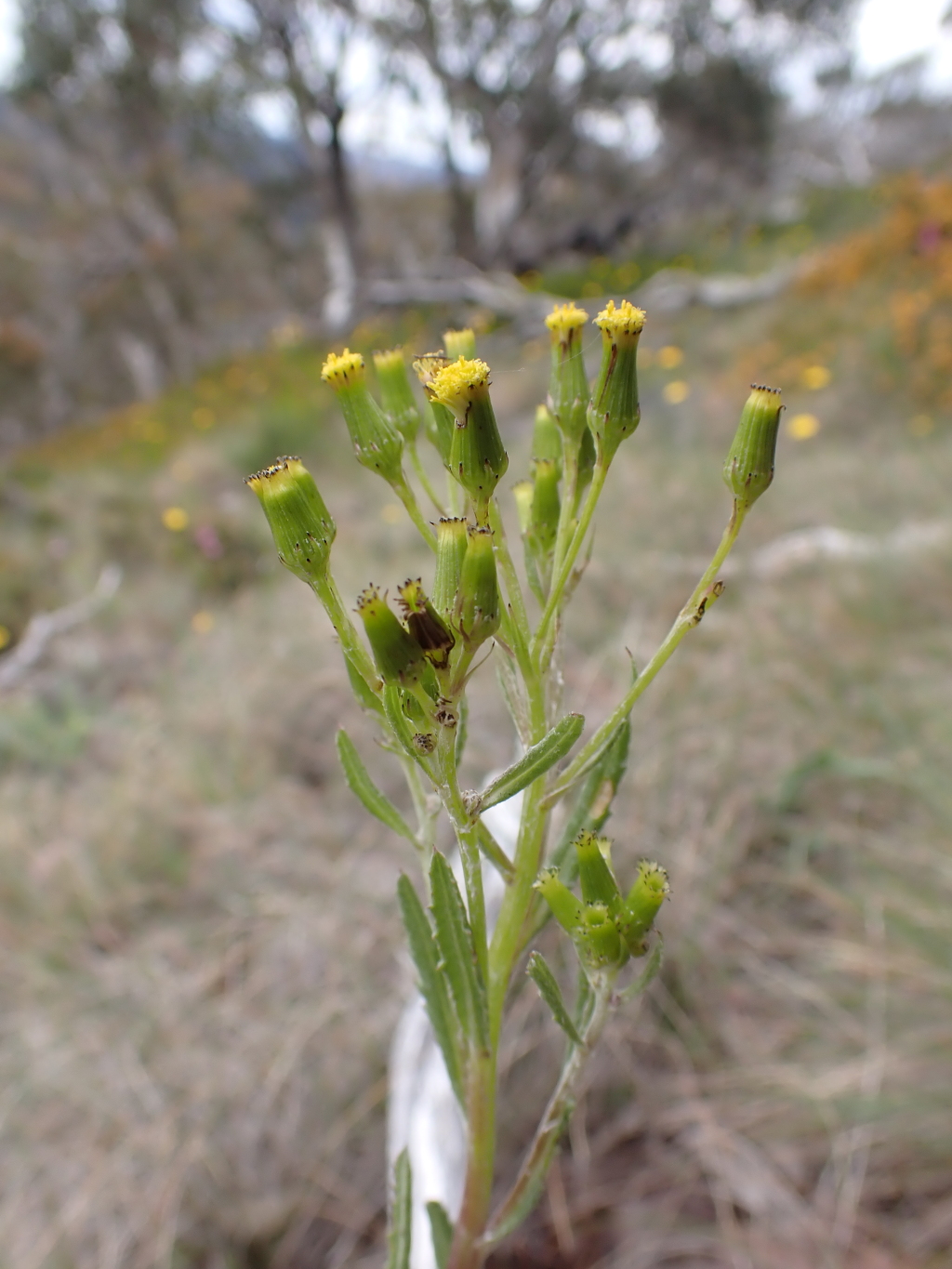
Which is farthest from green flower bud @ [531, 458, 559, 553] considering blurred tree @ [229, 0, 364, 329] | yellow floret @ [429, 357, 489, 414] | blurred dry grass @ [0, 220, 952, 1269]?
blurred tree @ [229, 0, 364, 329]

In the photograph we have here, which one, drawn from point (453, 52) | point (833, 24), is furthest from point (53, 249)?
point (833, 24)

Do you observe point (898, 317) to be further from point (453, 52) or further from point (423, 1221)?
point (453, 52)

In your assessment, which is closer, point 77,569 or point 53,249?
point 77,569

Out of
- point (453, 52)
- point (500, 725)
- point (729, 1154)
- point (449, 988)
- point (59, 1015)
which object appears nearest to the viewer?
point (449, 988)

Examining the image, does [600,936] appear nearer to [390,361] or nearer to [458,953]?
[458,953]

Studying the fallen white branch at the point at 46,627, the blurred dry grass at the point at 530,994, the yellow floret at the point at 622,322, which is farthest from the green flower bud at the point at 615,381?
the fallen white branch at the point at 46,627

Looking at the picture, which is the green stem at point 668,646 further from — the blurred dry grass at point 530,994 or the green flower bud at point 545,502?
the blurred dry grass at point 530,994

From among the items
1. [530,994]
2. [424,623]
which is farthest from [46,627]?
[424,623]
